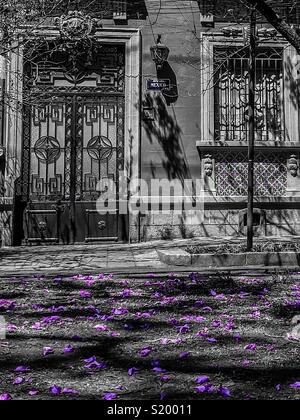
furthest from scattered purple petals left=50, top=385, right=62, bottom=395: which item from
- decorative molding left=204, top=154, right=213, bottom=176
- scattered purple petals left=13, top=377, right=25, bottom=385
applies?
decorative molding left=204, top=154, right=213, bottom=176

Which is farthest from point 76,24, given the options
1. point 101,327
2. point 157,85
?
point 101,327

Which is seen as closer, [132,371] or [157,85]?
[132,371]

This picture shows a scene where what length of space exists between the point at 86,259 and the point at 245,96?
617 centimetres

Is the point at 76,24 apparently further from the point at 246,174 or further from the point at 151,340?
the point at 151,340

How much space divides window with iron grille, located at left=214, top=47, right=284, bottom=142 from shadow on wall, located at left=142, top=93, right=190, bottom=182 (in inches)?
44.0

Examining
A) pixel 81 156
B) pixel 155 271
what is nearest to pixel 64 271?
pixel 155 271

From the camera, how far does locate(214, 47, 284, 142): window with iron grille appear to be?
11.9 m

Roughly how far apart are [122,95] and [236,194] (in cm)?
379

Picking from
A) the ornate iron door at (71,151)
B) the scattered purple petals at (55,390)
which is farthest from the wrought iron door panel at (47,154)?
the scattered purple petals at (55,390)

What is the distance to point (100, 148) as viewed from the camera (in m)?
11.7

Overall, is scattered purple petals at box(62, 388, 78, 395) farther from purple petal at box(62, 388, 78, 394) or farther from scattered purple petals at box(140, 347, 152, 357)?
scattered purple petals at box(140, 347, 152, 357)

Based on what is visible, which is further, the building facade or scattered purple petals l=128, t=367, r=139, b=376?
the building facade

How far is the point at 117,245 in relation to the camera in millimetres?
11031

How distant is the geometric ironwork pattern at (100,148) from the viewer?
458 inches
